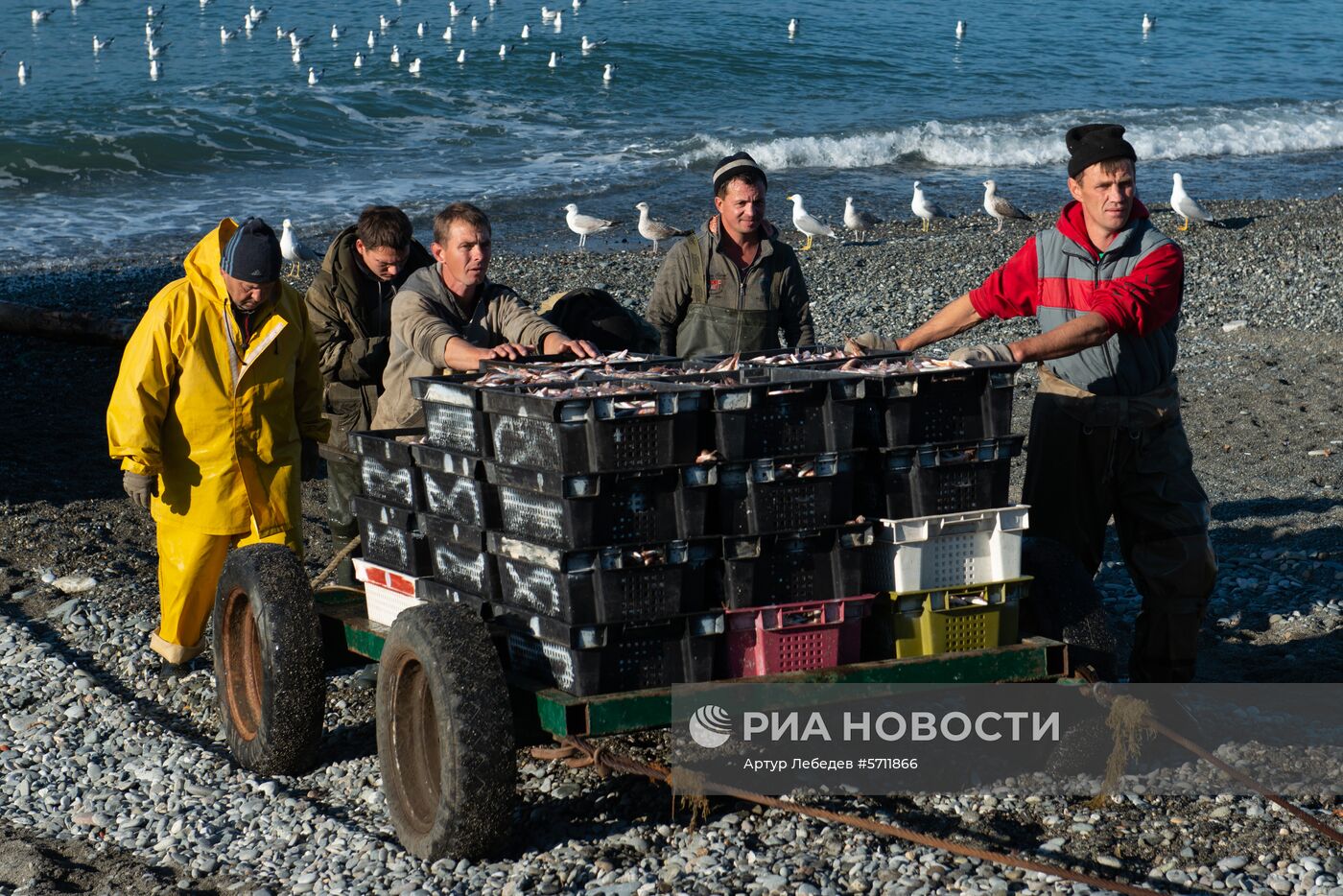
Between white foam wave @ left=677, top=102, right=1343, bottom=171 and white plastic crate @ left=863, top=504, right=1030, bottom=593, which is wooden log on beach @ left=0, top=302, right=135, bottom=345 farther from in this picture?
white foam wave @ left=677, top=102, right=1343, bottom=171

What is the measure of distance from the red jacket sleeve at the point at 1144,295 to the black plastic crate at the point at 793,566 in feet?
4.99

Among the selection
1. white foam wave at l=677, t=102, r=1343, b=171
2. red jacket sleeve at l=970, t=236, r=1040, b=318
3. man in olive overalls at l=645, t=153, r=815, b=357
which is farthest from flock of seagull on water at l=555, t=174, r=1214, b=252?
red jacket sleeve at l=970, t=236, r=1040, b=318

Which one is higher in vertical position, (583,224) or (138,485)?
(138,485)

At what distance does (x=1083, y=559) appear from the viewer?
6.72 metres

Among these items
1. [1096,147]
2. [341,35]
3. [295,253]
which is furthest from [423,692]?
[341,35]

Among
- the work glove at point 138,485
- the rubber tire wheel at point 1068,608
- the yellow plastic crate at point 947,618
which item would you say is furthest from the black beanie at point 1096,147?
the work glove at point 138,485

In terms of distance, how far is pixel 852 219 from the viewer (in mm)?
22797

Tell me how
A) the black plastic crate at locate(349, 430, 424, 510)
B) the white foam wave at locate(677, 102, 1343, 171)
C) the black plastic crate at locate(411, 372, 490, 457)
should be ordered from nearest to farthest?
the black plastic crate at locate(411, 372, 490, 457)
the black plastic crate at locate(349, 430, 424, 510)
the white foam wave at locate(677, 102, 1343, 171)

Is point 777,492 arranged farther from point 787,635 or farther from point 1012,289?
point 1012,289

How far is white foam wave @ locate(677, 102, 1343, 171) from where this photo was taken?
32.1m

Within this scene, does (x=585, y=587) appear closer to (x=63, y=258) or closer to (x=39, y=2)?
(x=63, y=258)

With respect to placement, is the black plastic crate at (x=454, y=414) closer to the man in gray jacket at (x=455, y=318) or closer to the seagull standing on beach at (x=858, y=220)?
the man in gray jacket at (x=455, y=318)

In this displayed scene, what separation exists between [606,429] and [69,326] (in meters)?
10.9

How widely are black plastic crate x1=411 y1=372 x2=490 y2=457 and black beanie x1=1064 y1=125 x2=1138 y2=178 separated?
252cm
